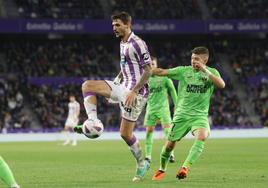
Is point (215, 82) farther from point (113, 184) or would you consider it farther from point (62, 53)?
point (62, 53)

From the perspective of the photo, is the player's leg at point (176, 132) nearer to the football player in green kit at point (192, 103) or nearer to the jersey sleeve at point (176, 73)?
the football player in green kit at point (192, 103)

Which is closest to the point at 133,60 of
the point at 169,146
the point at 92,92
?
the point at 92,92

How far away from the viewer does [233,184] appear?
12414 mm

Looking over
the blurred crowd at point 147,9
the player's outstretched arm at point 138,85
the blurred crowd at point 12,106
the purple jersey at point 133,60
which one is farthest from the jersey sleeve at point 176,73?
the blurred crowd at point 147,9

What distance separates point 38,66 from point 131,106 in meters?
37.1

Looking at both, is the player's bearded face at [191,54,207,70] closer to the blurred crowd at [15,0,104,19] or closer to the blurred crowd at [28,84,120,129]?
the blurred crowd at [28,84,120,129]

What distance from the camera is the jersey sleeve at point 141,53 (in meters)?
12.3

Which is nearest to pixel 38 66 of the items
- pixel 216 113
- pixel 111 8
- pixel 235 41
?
pixel 111 8

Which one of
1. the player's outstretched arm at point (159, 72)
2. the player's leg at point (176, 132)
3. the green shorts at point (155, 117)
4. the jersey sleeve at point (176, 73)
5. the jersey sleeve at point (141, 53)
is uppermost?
the jersey sleeve at point (141, 53)

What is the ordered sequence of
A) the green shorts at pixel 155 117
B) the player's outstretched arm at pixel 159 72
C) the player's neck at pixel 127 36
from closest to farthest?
the player's neck at pixel 127 36
the player's outstretched arm at pixel 159 72
the green shorts at pixel 155 117

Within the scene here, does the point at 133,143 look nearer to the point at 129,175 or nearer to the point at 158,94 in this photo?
the point at 129,175

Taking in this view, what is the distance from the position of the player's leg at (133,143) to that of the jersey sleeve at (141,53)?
3.58 ft

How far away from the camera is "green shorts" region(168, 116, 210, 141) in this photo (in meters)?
13.4

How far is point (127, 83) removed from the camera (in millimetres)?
12422
